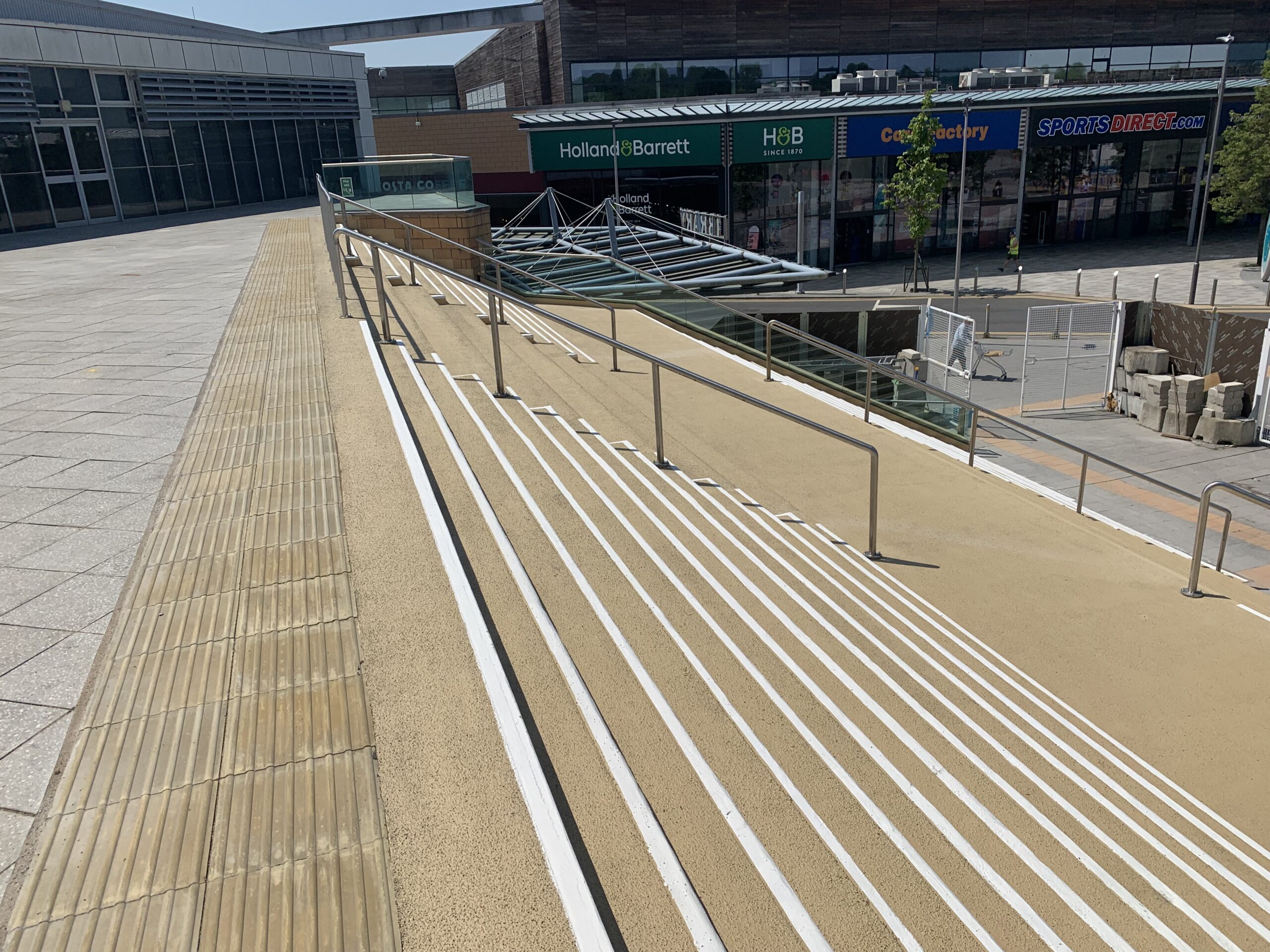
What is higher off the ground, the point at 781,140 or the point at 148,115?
the point at 148,115

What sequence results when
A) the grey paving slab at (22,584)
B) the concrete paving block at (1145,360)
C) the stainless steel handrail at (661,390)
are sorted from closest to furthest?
the grey paving slab at (22,584)
the stainless steel handrail at (661,390)
the concrete paving block at (1145,360)

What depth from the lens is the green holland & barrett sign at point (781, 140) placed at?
118 ft

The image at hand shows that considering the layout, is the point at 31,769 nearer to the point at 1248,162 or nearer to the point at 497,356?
the point at 497,356

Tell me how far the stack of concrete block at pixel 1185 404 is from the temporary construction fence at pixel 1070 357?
174 centimetres

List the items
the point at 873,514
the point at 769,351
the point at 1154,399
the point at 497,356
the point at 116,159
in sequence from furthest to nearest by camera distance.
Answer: the point at 116,159 < the point at 1154,399 < the point at 769,351 < the point at 497,356 < the point at 873,514

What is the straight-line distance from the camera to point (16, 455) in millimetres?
6219

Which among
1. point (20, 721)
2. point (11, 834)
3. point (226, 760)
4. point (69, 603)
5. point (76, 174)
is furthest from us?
point (76, 174)

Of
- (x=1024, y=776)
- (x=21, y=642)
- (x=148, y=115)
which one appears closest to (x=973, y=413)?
(x=1024, y=776)

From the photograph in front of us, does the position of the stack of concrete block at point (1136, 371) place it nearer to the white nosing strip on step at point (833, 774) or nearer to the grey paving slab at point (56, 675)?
the white nosing strip on step at point (833, 774)

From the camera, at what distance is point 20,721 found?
356 centimetres

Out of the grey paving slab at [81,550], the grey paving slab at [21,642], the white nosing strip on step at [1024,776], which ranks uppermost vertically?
the grey paving slab at [81,550]

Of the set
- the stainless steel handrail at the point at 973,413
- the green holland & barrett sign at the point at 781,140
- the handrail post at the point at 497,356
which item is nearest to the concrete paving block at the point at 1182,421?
the stainless steel handrail at the point at 973,413

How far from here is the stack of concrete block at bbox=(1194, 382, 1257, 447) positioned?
52.7 feet

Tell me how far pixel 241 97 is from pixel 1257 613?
31678 mm
